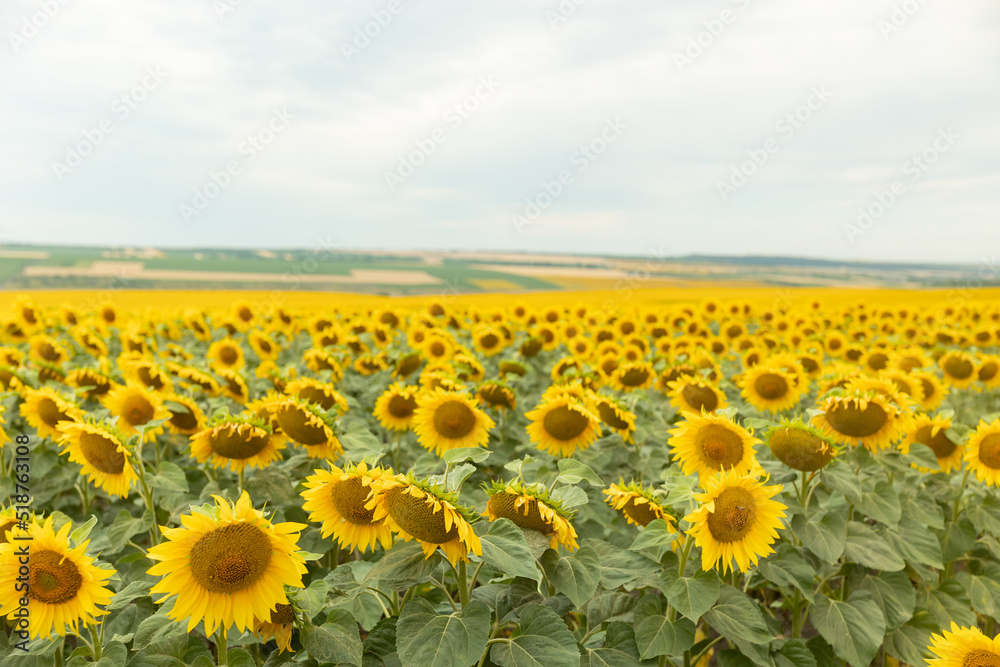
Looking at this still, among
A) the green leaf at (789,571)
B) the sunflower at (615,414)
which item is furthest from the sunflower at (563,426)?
the green leaf at (789,571)

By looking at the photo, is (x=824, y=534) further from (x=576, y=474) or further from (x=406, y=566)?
(x=406, y=566)

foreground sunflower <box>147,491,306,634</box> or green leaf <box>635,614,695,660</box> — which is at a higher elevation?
foreground sunflower <box>147,491,306,634</box>

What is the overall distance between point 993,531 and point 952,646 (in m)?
2.55

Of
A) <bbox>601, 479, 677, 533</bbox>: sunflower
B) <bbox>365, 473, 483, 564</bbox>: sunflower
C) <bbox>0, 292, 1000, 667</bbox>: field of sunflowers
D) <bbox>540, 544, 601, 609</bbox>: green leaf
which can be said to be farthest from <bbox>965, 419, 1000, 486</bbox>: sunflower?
<bbox>365, 473, 483, 564</bbox>: sunflower

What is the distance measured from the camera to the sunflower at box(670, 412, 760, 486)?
317 centimetres

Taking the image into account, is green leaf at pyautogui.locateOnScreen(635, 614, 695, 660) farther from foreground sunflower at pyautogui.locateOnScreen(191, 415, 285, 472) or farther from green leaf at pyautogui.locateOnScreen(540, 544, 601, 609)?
foreground sunflower at pyautogui.locateOnScreen(191, 415, 285, 472)

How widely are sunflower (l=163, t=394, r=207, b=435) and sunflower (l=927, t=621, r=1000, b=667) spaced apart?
170 inches

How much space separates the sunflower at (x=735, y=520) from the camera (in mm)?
2393

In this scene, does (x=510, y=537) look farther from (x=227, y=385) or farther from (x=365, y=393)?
(x=365, y=393)

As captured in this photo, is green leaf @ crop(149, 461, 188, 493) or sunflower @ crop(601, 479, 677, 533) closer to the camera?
sunflower @ crop(601, 479, 677, 533)

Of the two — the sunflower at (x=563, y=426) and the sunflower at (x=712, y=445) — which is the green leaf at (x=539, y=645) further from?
the sunflower at (x=563, y=426)

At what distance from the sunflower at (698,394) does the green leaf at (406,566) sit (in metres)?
3.28

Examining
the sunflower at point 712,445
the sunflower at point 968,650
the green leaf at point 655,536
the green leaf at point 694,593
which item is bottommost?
the green leaf at point 694,593

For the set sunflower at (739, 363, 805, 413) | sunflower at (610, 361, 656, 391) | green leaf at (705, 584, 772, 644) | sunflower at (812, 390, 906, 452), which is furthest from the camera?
sunflower at (610, 361, 656, 391)
